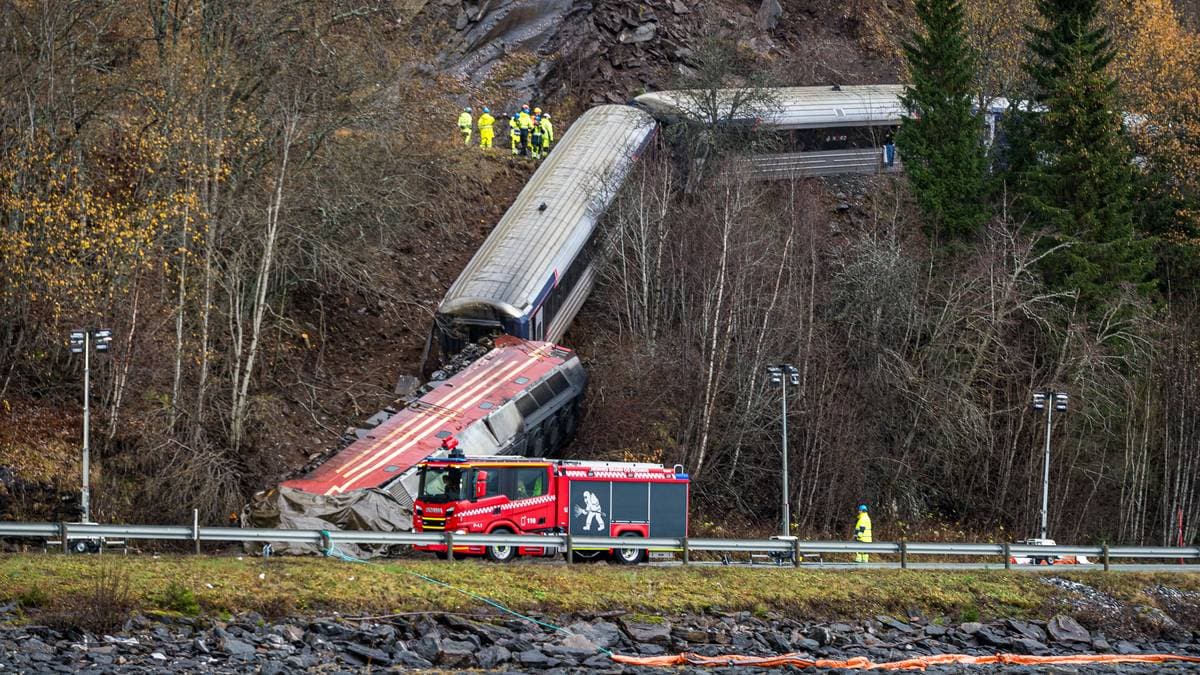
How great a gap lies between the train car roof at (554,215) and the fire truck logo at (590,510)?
8244 millimetres

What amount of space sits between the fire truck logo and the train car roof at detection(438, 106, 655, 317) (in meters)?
8.24

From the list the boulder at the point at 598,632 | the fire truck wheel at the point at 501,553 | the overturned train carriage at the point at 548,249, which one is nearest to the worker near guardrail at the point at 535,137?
the overturned train carriage at the point at 548,249

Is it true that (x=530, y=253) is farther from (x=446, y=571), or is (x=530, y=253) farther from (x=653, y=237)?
(x=446, y=571)

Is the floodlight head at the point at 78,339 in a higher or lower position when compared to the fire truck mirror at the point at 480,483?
higher

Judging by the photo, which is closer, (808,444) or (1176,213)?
(808,444)

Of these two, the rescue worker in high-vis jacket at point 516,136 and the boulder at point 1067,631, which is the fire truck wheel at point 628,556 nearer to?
the boulder at point 1067,631

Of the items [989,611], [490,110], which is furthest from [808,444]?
[490,110]

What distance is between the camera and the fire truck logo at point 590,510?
3116cm

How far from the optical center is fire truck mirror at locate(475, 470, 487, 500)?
97.2 feet

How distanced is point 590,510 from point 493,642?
5.67 meters

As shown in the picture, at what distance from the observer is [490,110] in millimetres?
56938

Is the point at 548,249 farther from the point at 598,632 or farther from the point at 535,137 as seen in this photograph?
the point at 598,632

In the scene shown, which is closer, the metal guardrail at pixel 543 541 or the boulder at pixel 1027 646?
the metal guardrail at pixel 543 541

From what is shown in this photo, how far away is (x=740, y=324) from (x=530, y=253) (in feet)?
19.0
